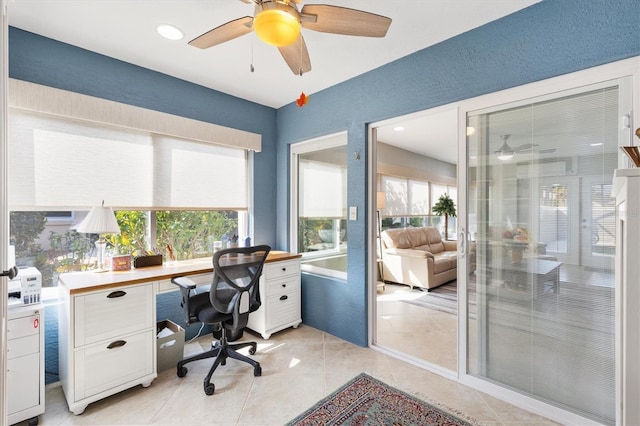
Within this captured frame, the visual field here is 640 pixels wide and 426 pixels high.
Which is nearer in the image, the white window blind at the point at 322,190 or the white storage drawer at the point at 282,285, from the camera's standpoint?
the white storage drawer at the point at 282,285

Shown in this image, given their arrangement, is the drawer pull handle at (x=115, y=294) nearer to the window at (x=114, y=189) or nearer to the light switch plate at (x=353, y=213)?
the window at (x=114, y=189)

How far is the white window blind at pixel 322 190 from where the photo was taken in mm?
3129

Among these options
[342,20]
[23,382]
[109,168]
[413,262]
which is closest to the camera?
[342,20]

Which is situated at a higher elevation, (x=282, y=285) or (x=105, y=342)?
(x=282, y=285)

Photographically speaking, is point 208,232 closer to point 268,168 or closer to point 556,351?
point 268,168

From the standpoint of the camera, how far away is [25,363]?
174cm

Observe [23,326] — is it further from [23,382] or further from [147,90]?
[147,90]

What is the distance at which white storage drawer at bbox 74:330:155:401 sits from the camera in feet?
6.15

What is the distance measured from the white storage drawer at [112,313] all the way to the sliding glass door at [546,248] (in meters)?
2.32

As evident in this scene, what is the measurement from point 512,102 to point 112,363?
3153 millimetres

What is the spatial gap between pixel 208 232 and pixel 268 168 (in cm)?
101

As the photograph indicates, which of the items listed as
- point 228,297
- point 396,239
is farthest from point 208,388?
point 396,239

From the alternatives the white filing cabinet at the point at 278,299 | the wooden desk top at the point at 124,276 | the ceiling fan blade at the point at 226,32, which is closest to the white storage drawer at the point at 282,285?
the white filing cabinet at the point at 278,299

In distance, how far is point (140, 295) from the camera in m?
2.12
